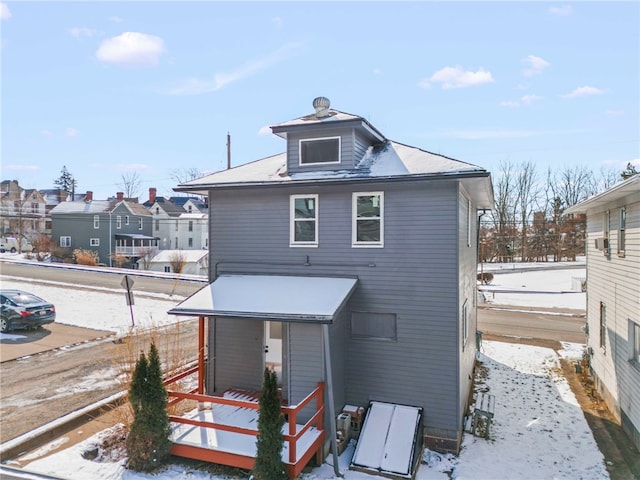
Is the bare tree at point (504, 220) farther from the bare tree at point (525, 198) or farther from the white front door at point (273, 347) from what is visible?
the white front door at point (273, 347)

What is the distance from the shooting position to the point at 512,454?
849 centimetres

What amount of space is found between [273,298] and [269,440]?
299 centimetres

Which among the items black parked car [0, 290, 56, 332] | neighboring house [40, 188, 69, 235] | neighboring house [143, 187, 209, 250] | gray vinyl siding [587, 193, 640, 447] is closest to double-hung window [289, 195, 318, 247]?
gray vinyl siding [587, 193, 640, 447]

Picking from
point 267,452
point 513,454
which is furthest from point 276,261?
point 513,454

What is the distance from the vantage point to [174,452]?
782cm

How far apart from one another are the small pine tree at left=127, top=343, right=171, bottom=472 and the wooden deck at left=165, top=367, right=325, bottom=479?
0.34 meters

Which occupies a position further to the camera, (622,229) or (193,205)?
(193,205)

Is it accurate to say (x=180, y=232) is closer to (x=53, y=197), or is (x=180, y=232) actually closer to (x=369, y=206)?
(x=53, y=197)

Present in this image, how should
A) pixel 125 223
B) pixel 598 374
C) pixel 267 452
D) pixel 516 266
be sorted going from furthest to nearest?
1. pixel 125 223
2. pixel 516 266
3. pixel 598 374
4. pixel 267 452

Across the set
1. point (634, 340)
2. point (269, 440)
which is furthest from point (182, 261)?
point (634, 340)

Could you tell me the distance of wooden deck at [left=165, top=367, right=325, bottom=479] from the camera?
7.19m

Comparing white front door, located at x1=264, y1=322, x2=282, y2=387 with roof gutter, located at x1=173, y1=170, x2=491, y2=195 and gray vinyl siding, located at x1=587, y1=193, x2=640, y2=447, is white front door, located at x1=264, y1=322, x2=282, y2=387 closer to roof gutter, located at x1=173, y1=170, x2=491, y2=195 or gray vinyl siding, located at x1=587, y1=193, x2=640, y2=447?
roof gutter, located at x1=173, y1=170, x2=491, y2=195

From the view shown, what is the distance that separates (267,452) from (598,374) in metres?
10.5

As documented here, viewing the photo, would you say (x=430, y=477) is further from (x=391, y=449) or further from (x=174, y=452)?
(x=174, y=452)
